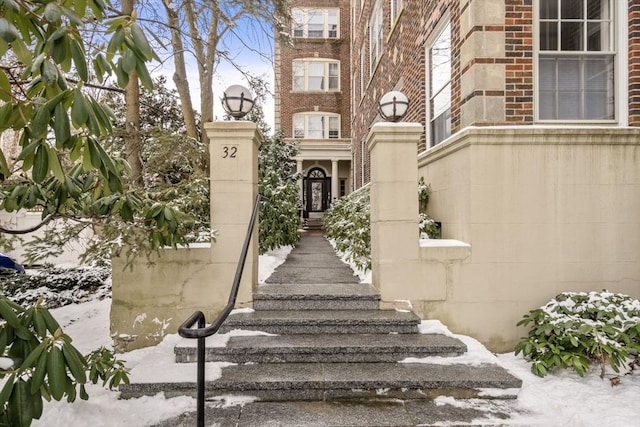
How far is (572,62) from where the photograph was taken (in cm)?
442

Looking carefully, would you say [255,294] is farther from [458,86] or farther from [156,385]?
[458,86]

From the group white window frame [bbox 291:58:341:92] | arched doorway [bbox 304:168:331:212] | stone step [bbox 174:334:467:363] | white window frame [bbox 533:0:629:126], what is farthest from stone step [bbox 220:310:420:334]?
white window frame [bbox 291:58:341:92]

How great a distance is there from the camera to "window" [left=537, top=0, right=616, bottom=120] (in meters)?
4.36

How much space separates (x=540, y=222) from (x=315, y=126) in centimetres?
1497

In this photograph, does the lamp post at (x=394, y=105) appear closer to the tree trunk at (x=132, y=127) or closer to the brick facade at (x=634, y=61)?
the brick facade at (x=634, y=61)

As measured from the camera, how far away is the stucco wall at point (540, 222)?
383 centimetres

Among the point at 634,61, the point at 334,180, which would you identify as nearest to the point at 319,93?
the point at 334,180

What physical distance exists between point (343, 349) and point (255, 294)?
→ 113 centimetres

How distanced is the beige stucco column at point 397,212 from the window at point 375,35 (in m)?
6.66

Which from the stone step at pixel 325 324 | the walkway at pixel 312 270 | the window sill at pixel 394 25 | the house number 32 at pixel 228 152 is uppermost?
the window sill at pixel 394 25

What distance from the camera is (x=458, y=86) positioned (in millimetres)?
4738

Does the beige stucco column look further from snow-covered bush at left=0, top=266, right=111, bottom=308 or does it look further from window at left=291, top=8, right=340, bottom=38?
window at left=291, top=8, right=340, bottom=38

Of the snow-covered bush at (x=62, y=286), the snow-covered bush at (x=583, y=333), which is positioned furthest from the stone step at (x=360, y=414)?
the snow-covered bush at (x=62, y=286)

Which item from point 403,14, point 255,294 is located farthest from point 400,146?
point 403,14
